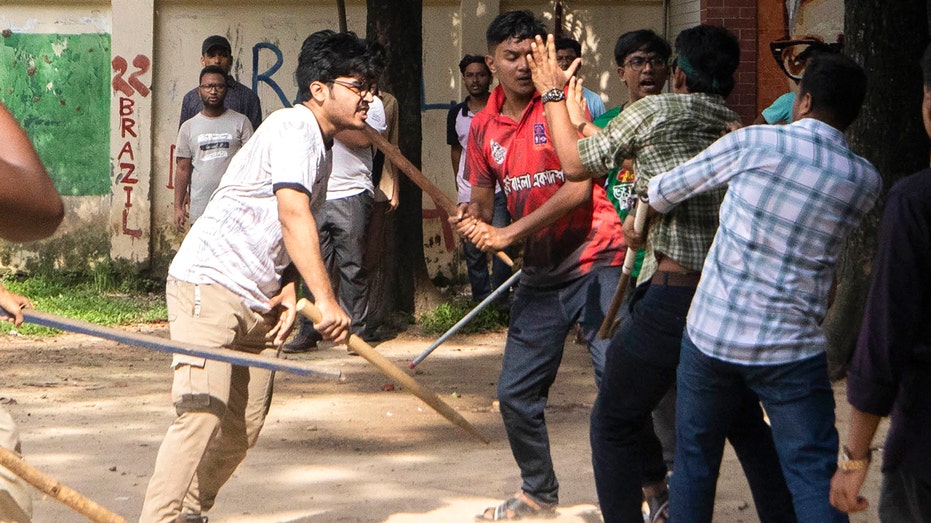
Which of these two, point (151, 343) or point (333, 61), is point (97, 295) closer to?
point (333, 61)

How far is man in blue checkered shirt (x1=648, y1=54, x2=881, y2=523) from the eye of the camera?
3477 mm

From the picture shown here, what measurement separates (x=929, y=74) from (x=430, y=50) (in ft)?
31.1

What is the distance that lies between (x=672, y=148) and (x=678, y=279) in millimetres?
433

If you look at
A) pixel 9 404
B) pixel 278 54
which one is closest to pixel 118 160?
pixel 278 54

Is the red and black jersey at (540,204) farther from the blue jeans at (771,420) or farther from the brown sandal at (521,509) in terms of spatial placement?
the blue jeans at (771,420)

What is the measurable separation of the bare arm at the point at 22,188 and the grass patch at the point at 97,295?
27.2 ft

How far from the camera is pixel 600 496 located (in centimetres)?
440

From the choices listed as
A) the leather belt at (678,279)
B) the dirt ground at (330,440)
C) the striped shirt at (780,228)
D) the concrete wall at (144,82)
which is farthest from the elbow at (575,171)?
the concrete wall at (144,82)

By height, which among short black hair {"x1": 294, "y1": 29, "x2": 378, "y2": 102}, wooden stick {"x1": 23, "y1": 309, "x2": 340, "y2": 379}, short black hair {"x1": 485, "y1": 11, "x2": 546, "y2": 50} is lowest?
wooden stick {"x1": 23, "y1": 309, "x2": 340, "y2": 379}

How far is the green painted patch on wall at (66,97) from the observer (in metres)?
12.2

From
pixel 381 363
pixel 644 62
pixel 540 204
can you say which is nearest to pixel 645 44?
pixel 644 62

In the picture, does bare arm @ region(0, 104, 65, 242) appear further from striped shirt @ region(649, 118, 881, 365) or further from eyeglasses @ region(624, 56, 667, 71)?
eyeglasses @ region(624, 56, 667, 71)

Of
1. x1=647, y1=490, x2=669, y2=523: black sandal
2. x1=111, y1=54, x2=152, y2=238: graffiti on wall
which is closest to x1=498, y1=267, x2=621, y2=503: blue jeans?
x1=647, y1=490, x2=669, y2=523: black sandal

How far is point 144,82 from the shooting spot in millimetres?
12078
